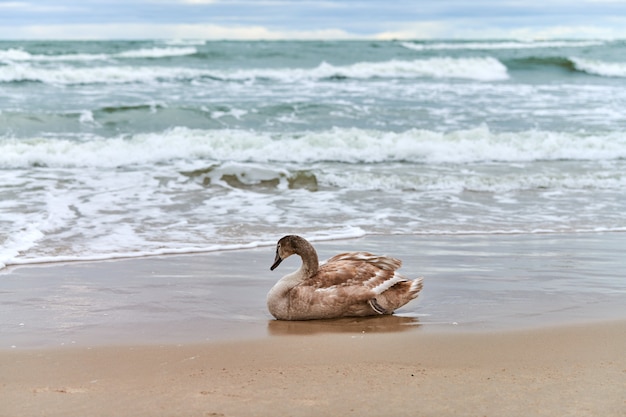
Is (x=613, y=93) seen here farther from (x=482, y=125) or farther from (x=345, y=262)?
(x=345, y=262)

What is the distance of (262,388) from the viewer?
394 cm

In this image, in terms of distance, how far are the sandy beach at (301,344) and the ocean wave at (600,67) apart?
29.4 meters

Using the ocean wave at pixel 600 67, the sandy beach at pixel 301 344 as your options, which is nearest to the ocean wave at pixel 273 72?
the ocean wave at pixel 600 67

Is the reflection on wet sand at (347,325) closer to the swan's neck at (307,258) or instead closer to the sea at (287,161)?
the swan's neck at (307,258)

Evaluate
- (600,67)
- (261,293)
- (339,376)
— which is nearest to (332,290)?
(261,293)

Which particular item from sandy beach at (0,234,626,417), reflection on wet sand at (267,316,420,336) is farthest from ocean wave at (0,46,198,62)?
reflection on wet sand at (267,316,420,336)

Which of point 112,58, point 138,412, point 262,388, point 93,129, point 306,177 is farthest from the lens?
point 112,58

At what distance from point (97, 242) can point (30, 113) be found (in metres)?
11.6

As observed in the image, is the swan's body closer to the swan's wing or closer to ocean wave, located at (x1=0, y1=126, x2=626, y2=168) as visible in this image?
the swan's wing

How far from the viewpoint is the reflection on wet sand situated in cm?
518

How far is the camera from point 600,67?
35.8 metres

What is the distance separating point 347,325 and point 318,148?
9909 millimetres

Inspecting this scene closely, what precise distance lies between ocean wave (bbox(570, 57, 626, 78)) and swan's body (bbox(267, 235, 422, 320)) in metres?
31.3

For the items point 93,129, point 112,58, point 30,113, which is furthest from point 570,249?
point 112,58
